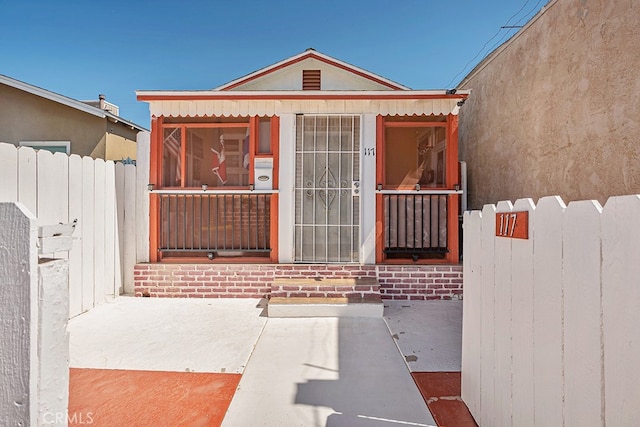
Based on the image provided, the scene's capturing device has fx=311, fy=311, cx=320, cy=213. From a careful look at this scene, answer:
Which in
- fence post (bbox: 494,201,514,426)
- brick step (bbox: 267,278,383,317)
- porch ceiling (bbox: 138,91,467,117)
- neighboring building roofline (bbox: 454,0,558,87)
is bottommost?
brick step (bbox: 267,278,383,317)

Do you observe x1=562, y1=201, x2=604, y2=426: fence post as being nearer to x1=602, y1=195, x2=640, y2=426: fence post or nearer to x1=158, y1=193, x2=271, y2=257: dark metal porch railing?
x1=602, y1=195, x2=640, y2=426: fence post

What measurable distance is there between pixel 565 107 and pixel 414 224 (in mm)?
2582

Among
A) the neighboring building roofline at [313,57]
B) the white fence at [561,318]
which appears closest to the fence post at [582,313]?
the white fence at [561,318]

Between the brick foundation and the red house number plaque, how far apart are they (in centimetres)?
296

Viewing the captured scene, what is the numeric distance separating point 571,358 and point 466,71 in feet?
24.9

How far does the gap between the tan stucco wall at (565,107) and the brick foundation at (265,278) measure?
2.05 meters

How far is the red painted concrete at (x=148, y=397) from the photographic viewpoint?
6.70 ft

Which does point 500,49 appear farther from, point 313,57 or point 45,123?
point 45,123

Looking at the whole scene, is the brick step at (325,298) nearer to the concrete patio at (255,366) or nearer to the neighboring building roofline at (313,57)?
the concrete patio at (255,366)

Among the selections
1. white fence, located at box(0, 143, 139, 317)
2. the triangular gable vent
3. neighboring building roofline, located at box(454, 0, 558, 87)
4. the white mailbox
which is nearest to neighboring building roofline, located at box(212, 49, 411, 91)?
the triangular gable vent

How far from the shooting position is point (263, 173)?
4.83 m

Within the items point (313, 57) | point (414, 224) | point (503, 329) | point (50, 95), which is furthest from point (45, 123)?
point (503, 329)

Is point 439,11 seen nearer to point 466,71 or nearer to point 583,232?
point 466,71

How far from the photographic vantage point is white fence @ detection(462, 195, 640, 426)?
1.00 metres
